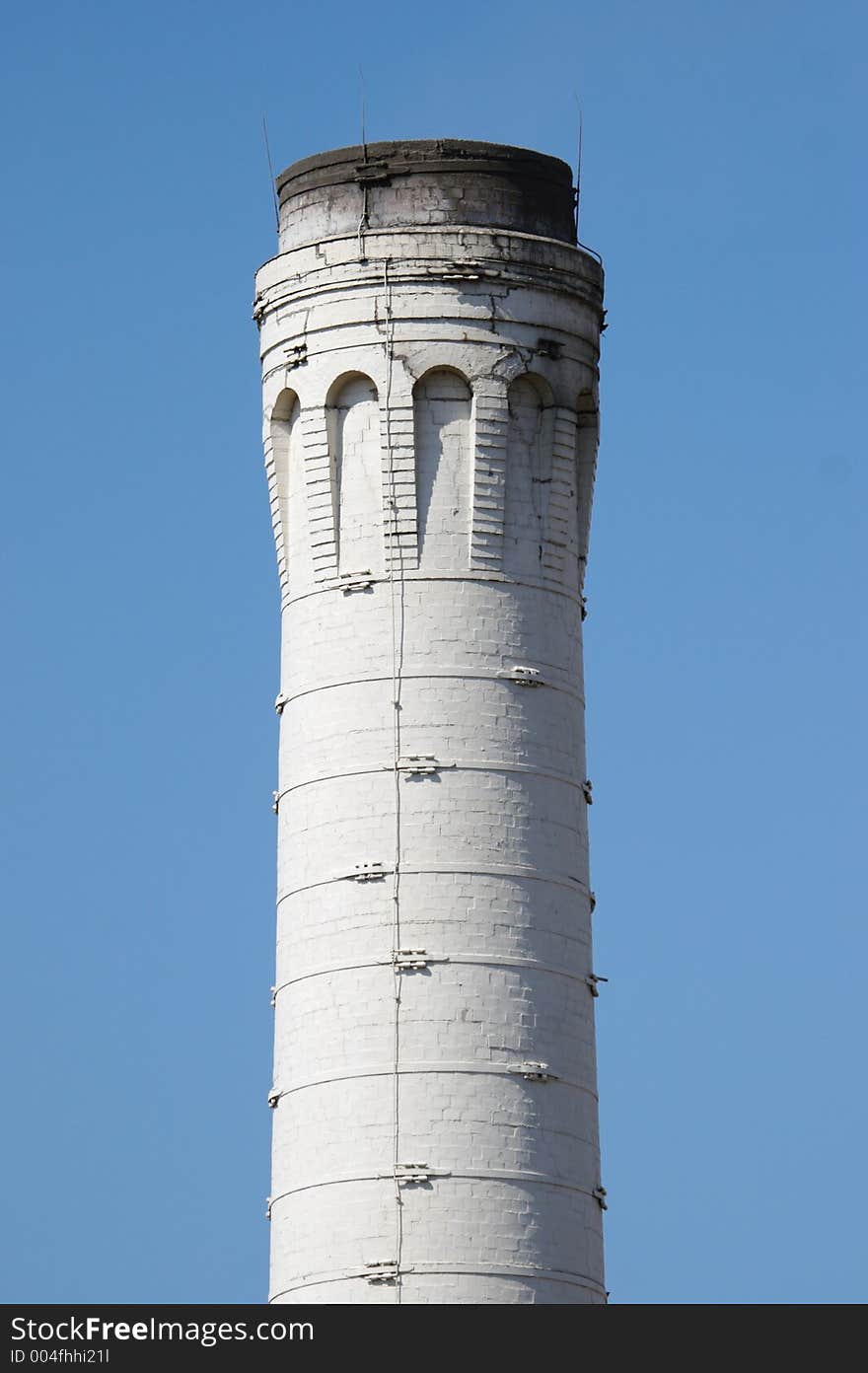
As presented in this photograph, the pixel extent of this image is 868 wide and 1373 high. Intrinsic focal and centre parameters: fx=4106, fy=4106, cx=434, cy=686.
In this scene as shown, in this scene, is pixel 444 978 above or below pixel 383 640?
below

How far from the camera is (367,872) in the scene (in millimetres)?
69812

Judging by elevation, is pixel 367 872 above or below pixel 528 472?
below

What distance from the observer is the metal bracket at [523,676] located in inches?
2798

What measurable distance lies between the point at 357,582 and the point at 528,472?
370 cm

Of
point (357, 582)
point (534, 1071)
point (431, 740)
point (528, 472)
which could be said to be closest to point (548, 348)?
point (528, 472)

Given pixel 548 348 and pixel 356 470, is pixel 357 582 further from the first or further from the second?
pixel 548 348

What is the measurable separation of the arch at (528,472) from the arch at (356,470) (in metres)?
2.32

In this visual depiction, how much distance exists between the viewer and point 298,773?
235ft

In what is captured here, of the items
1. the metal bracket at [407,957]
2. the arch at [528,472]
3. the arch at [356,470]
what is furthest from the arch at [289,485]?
the metal bracket at [407,957]

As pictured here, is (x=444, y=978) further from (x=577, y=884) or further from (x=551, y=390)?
(x=551, y=390)

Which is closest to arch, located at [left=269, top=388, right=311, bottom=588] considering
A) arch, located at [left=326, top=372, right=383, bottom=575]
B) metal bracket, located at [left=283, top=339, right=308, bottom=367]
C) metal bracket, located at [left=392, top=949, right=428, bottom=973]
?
metal bracket, located at [left=283, top=339, right=308, bottom=367]

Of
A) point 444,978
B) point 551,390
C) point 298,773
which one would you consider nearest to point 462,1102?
point 444,978
